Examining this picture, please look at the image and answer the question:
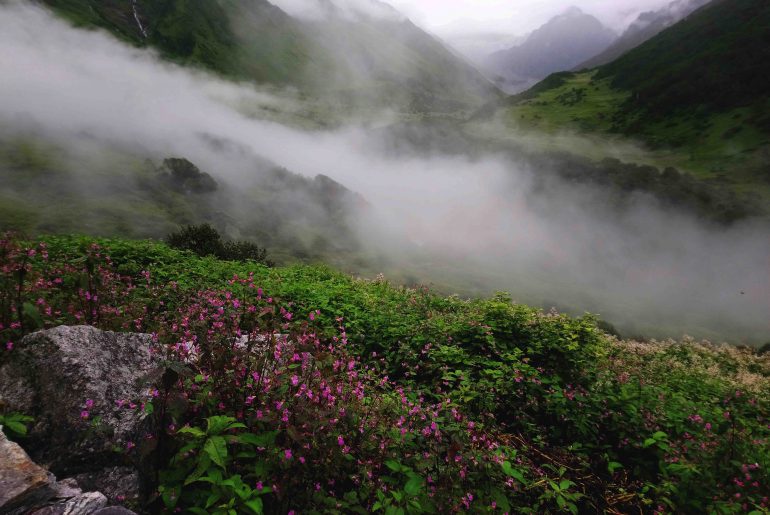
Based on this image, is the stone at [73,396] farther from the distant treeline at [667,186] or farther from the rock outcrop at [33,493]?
the distant treeline at [667,186]

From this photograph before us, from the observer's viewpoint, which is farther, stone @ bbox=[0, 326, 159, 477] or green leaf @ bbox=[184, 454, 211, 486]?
stone @ bbox=[0, 326, 159, 477]

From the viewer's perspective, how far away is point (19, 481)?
97.0 inches

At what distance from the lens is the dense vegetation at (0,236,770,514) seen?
3189mm

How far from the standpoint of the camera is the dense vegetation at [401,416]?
126 inches

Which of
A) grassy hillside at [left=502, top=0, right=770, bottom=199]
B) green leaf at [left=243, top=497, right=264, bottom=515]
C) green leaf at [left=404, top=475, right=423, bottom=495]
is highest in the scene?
grassy hillside at [left=502, top=0, right=770, bottom=199]

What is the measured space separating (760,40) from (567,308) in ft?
303

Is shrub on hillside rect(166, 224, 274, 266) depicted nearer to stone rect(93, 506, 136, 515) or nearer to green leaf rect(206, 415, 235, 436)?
green leaf rect(206, 415, 235, 436)

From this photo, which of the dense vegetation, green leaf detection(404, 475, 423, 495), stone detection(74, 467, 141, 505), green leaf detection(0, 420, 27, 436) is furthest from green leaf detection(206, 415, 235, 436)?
green leaf detection(404, 475, 423, 495)

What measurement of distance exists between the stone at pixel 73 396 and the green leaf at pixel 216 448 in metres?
0.73

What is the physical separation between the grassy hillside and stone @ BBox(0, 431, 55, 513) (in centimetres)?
8666

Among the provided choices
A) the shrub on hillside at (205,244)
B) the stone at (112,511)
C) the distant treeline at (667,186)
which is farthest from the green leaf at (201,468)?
the distant treeline at (667,186)

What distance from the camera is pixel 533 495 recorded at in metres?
4.57

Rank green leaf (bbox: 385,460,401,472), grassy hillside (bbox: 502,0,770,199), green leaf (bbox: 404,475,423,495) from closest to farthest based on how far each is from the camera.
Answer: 1. green leaf (bbox: 404,475,423,495)
2. green leaf (bbox: 385,460,401,472)
3. grassy hillside (bbox: 502,0,770,199)

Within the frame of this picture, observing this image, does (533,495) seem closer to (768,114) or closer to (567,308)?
(567,308)
